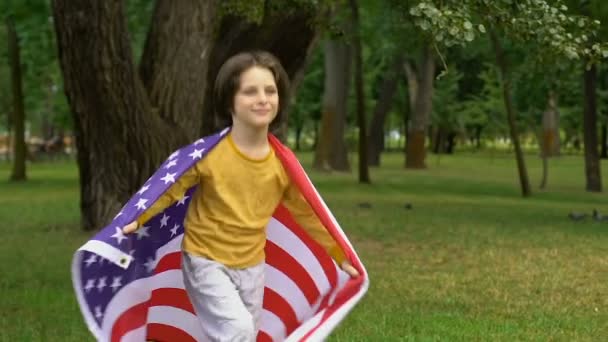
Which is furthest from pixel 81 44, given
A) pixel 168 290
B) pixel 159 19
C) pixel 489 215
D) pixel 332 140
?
pixel 332 140

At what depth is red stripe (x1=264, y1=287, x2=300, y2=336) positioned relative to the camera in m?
5.46

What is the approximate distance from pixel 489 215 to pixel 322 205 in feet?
47.2

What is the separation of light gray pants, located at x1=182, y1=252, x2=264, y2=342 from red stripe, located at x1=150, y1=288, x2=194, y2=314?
43 cm

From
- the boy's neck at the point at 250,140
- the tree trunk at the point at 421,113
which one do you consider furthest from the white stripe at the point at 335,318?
the tree trunk at the point at 421,113

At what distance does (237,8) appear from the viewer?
12.1m

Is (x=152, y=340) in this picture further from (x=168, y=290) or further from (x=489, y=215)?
(x=489, y=215)

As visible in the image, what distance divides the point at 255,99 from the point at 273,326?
128 centimetres

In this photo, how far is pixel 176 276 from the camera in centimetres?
544

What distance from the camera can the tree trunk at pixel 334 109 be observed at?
33219 mm

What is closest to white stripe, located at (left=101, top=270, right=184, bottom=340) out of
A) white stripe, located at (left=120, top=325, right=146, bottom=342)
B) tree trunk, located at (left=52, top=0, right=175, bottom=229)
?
white stripe, located at (left=120, top=325, right=146, bottom=342)

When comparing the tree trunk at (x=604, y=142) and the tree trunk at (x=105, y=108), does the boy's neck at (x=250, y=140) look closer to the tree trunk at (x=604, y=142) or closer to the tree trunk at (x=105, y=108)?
the tree trunk at (x=105, y=108)

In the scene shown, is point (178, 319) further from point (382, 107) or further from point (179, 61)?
point (382, 107)

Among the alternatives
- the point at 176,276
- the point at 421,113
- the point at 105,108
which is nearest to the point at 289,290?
the point at 176,276

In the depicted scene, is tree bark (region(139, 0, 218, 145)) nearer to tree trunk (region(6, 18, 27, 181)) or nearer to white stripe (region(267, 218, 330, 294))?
white stripe (region(267, 218, 330, 294))
